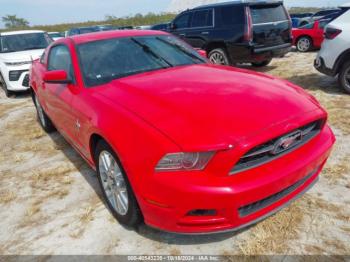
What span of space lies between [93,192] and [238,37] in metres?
6.02

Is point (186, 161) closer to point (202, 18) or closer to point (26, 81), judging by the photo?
point (26, 81)

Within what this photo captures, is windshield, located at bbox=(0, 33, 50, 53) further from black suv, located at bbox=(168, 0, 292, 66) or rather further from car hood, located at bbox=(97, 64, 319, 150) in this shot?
car hood, located at bbox=(97, 64, 319, 150)

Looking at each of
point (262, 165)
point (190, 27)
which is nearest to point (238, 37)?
point (190, 27)

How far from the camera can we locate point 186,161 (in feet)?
7.00

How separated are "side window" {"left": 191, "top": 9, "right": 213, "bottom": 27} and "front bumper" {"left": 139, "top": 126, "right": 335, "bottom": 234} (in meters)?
7.34

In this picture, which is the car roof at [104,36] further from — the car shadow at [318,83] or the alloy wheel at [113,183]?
the car shadow at [318,83]

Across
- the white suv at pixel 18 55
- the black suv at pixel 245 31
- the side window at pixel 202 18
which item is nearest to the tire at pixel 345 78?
the black suv at pixel 245 31

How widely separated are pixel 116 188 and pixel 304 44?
1157 cm

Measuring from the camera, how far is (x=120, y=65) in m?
3.44

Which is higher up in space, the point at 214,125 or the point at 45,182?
the point at 214,125

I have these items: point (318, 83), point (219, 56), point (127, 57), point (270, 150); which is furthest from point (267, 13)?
point (270, 150)

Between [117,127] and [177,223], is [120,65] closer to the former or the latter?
[117,127]

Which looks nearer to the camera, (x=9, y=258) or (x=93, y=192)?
(x=9, y=258)

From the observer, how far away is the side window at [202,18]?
29.8 ft
